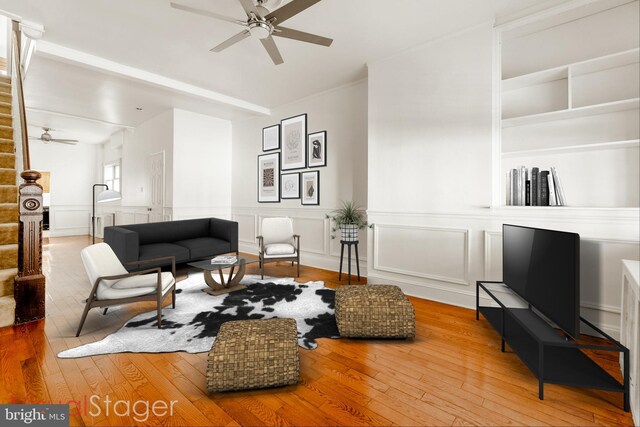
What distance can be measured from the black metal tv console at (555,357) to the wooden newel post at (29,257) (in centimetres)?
414

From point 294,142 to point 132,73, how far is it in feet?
8.90

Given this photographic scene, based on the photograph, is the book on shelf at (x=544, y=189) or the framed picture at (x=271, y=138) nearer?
the book on shelf at (x=544, y=189)

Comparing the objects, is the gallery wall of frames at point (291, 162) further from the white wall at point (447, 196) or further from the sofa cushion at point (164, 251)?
the sofa cushion at point (164, 251)

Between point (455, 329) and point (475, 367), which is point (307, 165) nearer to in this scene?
point (455, 329)

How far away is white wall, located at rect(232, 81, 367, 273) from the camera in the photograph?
15.1ft

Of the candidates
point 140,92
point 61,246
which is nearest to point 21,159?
point 140,92

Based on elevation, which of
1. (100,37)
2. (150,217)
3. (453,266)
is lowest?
(453,266)

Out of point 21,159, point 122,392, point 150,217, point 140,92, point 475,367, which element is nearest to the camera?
point 122,392

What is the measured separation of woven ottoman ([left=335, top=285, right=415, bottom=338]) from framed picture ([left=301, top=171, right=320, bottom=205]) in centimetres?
292

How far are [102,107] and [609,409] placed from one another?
831cm

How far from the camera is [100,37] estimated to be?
3.44m

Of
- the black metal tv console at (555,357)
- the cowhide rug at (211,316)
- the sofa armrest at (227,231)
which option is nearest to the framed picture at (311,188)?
the sofa armrest at (227,231)

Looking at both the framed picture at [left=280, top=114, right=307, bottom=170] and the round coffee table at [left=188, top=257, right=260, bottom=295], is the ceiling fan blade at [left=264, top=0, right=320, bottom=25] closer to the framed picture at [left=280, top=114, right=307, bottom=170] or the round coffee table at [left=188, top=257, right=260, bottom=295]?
the round coffee table at [left=188, top=257, right=260, bottom=295]

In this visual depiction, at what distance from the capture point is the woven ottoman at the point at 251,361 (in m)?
1.73
